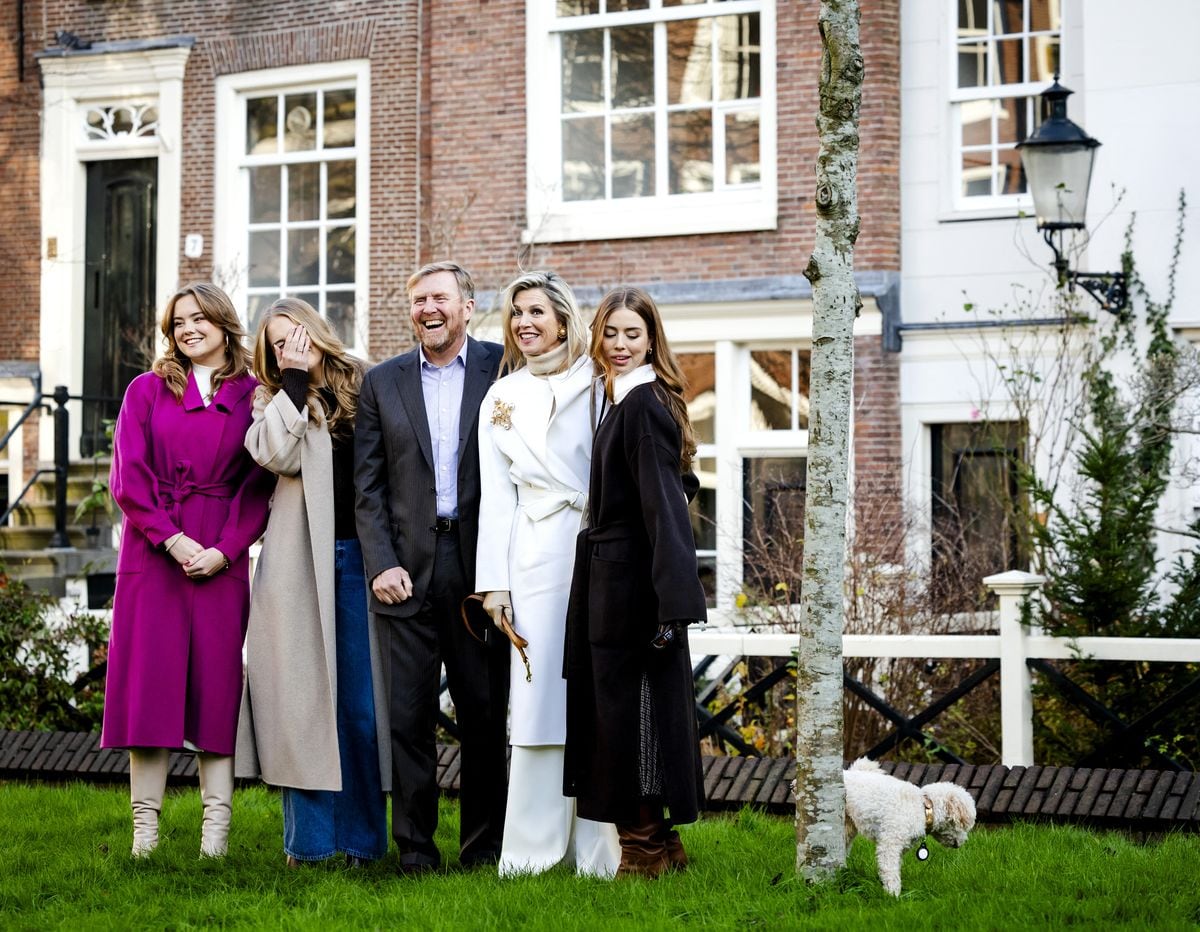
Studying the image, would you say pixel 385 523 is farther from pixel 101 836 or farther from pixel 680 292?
pixel 680 292

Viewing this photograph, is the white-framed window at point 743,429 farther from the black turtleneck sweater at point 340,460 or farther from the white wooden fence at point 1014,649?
the black turtleneck sweater at point 340,460

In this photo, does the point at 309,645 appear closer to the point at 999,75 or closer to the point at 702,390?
the point at 702,390

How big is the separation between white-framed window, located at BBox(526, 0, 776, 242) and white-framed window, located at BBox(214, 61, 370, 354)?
1875mm

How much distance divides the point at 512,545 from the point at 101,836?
2.17m

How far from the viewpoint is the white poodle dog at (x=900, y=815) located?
16.5ft

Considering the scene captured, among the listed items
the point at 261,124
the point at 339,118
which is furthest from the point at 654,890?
the point at 261,124

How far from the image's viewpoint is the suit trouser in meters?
5.74

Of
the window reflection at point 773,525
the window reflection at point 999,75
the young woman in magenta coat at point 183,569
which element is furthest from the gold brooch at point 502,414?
the window reflection at point 999,75

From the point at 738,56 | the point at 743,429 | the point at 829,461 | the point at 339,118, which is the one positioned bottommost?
the point at 829,461

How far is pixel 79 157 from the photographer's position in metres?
15.8

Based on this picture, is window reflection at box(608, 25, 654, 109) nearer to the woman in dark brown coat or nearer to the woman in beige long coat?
the woman in beige long coat

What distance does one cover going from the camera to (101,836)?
6.51 m

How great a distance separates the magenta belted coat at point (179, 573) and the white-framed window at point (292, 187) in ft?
29.3

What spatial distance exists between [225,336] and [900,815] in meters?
2.99
